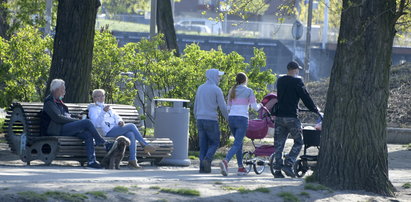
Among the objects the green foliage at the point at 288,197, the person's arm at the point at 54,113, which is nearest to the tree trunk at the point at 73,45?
the person's arm at the point at 54,113

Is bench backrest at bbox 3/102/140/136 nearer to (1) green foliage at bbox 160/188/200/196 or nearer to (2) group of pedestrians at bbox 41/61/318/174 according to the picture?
(2) group of pedestrians at bbox 41/61/318/174

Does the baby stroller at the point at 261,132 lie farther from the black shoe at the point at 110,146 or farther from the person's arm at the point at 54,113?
the person's arm at the point at 54,113

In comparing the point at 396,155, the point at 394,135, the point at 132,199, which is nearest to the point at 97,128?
the point at 132,199

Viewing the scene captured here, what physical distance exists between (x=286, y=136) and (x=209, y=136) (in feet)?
3.71

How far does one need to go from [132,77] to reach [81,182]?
8048mm

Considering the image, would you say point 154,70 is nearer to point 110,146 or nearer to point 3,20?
point 110,146

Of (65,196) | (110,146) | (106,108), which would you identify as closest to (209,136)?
(110,146)

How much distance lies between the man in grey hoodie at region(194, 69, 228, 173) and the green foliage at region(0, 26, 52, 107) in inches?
219

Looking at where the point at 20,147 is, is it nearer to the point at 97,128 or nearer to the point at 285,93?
the point at 97,128

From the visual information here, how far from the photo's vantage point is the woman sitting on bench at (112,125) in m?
15.2

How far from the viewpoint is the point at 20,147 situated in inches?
577

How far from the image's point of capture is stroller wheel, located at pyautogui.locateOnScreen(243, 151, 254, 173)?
15.4m

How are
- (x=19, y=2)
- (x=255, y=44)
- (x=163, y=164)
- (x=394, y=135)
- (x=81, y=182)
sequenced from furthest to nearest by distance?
(x=255, y=44), (x=394, y=135), (x=19, y=2), (x=163, y=164), (x=81, y=182)

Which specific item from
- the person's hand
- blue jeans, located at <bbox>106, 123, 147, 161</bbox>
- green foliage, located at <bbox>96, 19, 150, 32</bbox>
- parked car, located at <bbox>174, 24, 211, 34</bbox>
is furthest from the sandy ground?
parked car, located at <bbox>174, 24, 211, 34</bbox>
